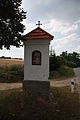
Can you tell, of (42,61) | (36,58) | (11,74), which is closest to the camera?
(42,61)

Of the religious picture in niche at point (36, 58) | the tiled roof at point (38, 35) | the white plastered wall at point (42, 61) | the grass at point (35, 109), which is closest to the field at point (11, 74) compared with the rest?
the white plastered wall at point (42, 61)

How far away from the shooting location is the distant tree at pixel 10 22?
8000 mm

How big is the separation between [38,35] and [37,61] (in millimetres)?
1304

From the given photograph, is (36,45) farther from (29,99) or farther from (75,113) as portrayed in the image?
(75,113)

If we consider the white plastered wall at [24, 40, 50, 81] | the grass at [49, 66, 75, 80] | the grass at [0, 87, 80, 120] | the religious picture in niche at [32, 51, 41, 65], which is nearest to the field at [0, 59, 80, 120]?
the grass at [0, 87, 80, 120]

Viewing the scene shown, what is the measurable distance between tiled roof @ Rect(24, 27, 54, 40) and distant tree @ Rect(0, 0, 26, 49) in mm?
1574

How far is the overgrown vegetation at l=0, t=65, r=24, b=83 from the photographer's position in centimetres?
2000

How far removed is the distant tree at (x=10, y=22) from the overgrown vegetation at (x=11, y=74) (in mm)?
11059

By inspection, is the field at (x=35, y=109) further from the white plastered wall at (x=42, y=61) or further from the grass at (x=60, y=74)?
the grass at (x=60, y=74)

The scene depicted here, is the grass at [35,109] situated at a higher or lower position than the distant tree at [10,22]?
lower

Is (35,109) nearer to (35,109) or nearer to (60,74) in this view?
(35,109)

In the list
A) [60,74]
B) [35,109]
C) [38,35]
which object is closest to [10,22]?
[38,35]

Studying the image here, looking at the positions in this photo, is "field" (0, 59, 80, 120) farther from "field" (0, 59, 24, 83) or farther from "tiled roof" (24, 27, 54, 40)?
"field" (0, 59, 24, 83)

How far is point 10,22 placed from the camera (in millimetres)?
8625
